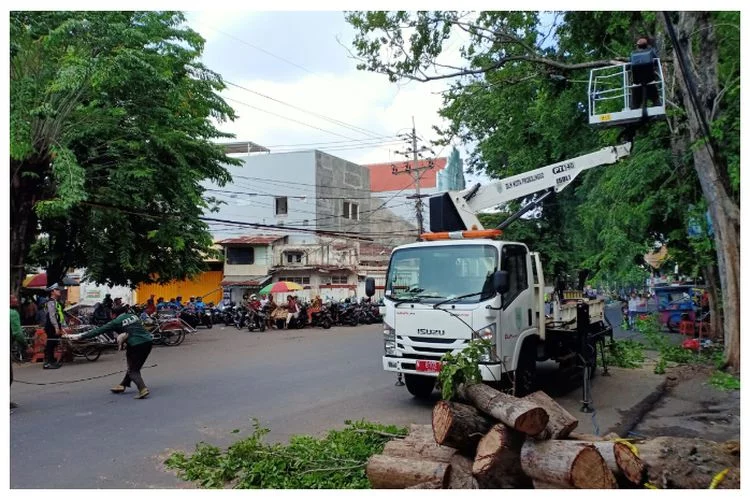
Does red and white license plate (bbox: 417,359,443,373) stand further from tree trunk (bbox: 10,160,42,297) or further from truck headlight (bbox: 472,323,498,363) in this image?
tree trunk (bbox: 10,160,42,297)

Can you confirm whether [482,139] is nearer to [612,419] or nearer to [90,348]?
[612,419]

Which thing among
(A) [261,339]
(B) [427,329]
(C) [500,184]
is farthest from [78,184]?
(A) [261,339]

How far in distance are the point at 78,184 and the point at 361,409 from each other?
3.99m

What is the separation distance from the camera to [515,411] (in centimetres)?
411

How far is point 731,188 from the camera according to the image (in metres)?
4.81

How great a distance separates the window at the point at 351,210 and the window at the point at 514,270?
1077 centimetres

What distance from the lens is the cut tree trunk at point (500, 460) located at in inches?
160

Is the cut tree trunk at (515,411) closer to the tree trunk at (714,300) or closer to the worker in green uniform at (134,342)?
the tree trunk at (714,300)

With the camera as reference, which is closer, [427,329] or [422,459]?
[422,459]

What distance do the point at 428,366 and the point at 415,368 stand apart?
7.2 inches

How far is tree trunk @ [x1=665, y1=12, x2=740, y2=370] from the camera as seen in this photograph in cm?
488

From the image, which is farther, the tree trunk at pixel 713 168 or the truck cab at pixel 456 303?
the truck cab at pixel 456 303

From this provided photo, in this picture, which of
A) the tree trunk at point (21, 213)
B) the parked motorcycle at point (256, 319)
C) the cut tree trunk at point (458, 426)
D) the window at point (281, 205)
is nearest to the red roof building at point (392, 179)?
the parked motorcycle at point (256, 319)

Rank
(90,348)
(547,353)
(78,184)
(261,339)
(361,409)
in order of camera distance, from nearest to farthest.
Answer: (78,184)
(361,409)
(547,353)
(90,348)
(261,339)
